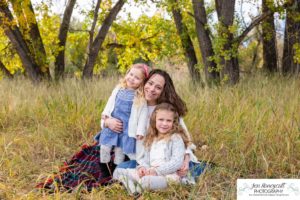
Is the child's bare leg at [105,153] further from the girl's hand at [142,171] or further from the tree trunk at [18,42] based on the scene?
the tree trunk at [18,42]

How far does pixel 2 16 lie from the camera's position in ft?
27.7

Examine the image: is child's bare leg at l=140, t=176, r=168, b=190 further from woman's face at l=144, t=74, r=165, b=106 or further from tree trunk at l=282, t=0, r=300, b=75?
tree trunk at l=282, t=0, r=300, b=75

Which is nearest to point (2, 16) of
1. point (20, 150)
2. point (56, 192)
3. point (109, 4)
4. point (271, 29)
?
point (109, 4)

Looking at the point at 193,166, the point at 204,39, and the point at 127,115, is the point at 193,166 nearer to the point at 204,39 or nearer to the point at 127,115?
the point at 127,115

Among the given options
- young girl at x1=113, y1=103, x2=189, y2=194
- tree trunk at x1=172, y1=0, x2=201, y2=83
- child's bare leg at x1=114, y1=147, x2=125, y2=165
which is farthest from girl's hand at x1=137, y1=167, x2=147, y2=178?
tree trunk at x1=172, y1=0, x2=201, y2=83

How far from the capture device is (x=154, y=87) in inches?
156

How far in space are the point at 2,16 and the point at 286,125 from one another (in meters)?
5.99

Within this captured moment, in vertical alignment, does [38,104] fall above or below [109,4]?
below

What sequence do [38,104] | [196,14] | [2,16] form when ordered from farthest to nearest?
[2,16], [196,14], [38,104]

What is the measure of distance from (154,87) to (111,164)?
0.92 meters

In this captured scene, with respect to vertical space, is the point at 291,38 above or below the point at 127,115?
above

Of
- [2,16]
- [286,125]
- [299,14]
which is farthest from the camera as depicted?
[2,16]

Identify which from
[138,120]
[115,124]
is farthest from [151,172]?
[115,124]

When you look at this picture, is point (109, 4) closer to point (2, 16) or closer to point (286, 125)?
point (2, 16)
